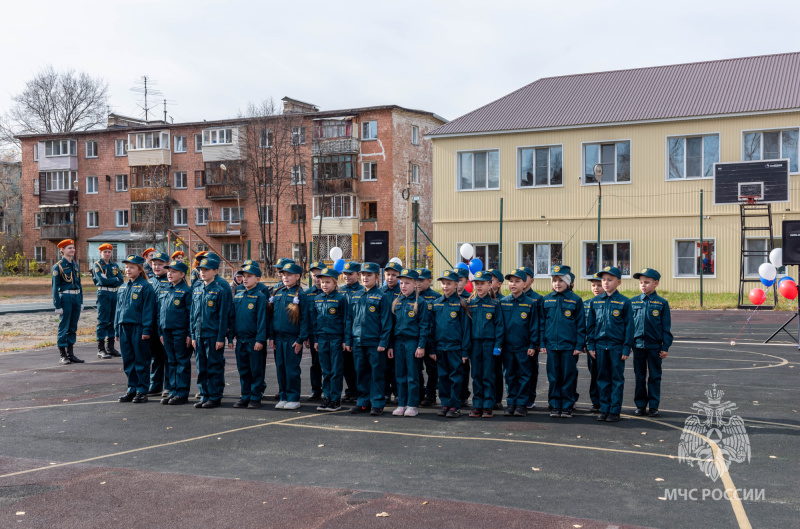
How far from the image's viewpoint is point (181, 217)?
198ft

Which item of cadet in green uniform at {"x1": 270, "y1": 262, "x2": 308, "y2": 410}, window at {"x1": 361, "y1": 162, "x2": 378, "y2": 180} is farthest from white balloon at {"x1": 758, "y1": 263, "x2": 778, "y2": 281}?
window at {"x1": 361, "y1": 162, "x2": 378, "y2": 180}

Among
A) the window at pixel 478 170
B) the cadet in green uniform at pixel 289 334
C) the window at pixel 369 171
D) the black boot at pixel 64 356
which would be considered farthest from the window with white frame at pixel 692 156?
the black boot at pixel 64 356

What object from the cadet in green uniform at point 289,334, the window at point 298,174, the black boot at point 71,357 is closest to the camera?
the cadet in green uniform at point 289,334

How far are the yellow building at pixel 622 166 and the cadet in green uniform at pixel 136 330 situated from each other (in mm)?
23767

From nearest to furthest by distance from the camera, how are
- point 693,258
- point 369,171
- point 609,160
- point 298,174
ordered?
point 693,258
point 609,160
point 369,171
point 298,174

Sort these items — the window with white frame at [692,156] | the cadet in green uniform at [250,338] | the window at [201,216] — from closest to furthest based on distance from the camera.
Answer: the cadet in green uniform at [250,338] → the window with white frame at [692,156] → the window at [201,216]

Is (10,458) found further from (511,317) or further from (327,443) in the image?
(511,317)

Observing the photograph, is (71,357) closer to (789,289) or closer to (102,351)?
(102,351)

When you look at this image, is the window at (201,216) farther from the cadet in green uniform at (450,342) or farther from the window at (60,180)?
the cadet in green uniform at (450,342)

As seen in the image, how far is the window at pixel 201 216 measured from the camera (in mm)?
59062

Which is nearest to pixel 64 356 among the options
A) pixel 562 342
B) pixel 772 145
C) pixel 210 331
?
pixel 210 331

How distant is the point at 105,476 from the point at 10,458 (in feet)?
4.89

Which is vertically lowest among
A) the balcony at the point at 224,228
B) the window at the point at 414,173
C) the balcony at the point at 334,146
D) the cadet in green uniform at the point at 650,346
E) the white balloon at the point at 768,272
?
the cadet in green uniform at the point at 650,346

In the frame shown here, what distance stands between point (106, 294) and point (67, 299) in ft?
2.60
